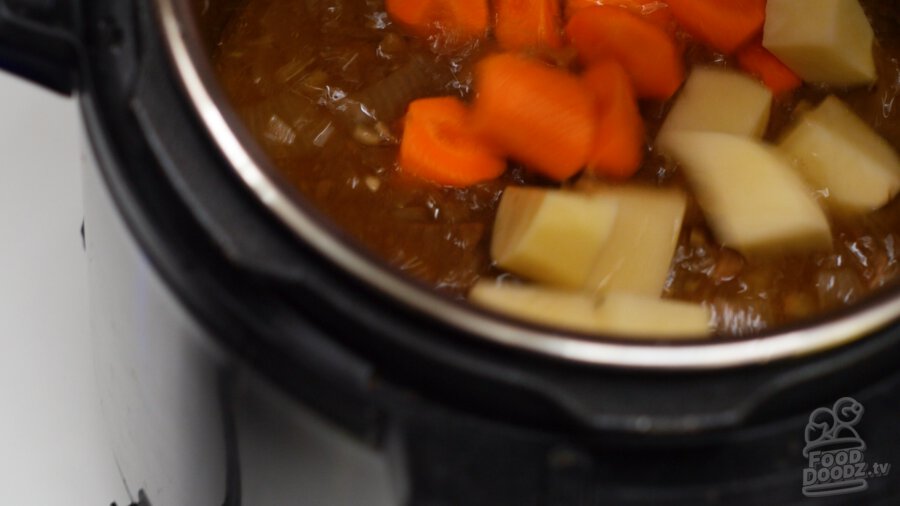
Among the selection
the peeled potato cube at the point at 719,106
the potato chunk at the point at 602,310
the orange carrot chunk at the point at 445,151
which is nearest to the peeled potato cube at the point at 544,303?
the potato chunk at the point at 602,310

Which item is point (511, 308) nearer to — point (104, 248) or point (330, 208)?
point (330, 208)

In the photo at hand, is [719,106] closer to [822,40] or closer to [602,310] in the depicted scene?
[822,40]

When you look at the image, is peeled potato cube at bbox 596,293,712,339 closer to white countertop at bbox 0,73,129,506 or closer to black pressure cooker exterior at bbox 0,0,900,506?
black pressure cooker exterior at bbox 0,0,900,506

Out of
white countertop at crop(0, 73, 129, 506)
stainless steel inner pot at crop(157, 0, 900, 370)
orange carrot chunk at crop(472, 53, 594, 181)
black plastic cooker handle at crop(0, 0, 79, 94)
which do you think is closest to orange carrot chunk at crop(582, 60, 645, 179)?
orange carrot chunk at crop(472, 53, 594, 181)

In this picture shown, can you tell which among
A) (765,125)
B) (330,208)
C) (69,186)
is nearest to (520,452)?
(330,208)

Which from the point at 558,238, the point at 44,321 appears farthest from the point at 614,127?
the point at 44,321

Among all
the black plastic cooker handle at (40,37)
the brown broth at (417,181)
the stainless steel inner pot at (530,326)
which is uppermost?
the black plastic cooker handle at (40,37)

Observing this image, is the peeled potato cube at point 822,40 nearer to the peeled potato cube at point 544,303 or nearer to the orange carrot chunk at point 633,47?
the orange carrot chunk at point 633,47
